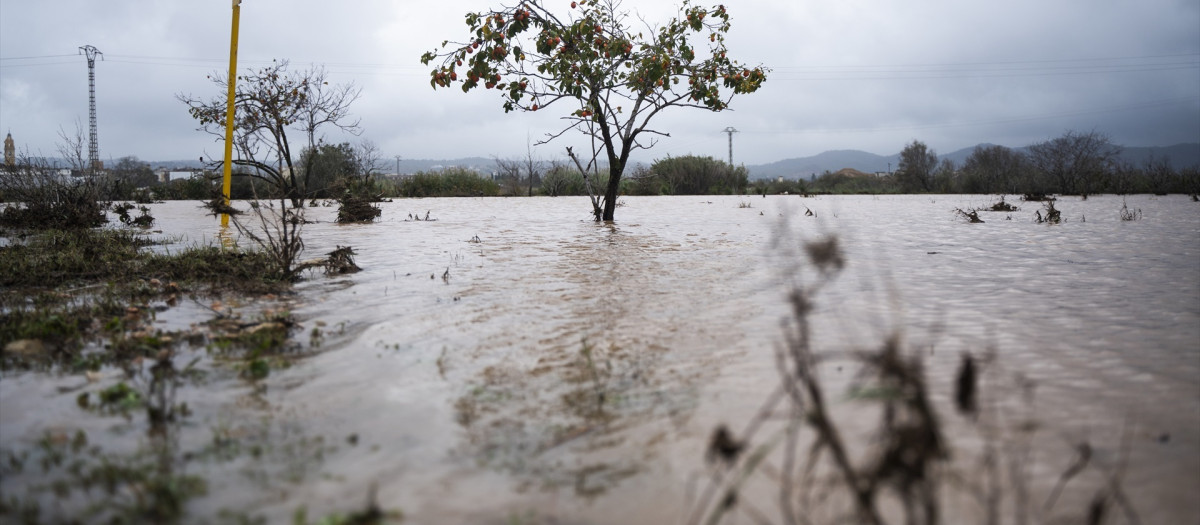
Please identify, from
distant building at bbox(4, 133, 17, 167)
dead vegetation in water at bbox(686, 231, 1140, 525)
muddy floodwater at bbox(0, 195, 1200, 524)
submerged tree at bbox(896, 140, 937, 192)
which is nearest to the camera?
dead vegetation in water at bbox(686, 231, 1140, 525)

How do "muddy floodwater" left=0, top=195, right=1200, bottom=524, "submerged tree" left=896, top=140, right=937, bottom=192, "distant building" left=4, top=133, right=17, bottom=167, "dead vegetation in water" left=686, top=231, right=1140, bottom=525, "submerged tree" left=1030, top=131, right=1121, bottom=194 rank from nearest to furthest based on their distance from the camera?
1. "dead vegetation in water" left=686, top=231, right=1140, bottom=525
2. "muddy floodwater" left=0, top=195, right=1200, bottom=524
3. "distant building" left=4, top=133, right=17, bottom=167
4. "submerged tree" left=1030, top=131, right=1121, bottom=194
5. "submerged tree" left=896, top=140, right=937, bottom=192

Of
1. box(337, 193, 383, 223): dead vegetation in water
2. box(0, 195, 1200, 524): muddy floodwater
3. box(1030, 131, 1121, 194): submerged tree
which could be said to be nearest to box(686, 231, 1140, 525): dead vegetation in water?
box(0, 195, 1200, 524): muddy floodwater

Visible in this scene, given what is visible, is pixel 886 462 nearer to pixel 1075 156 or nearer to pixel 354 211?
pixel 354 211

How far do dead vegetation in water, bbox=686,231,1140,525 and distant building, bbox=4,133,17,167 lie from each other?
1304cm

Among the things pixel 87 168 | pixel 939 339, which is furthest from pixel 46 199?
pixel 939 339

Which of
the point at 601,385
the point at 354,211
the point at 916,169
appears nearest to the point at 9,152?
the point at 354,211

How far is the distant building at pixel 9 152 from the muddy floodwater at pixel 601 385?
28.7 feet

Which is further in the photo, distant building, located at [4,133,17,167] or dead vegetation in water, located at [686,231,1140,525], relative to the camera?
distant building, located at [4,133,17,167]

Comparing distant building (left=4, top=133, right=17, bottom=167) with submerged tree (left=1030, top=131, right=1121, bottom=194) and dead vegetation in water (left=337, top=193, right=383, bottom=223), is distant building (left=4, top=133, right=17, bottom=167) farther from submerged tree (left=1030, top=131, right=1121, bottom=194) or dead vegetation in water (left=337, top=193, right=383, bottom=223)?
submerged tree (left=1030, top=131, right=1121, bottom=194)

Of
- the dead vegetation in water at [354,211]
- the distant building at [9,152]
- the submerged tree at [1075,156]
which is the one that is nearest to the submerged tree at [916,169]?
the submerged tree at [1075,156]

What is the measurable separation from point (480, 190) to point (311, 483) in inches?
1085

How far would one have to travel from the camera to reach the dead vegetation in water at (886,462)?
Answer: 121cm

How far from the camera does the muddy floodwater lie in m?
1.89

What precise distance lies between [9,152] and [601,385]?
17163 millimetres
